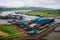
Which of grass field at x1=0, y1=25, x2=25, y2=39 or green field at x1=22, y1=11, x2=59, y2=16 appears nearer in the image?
grass field at x1=0, y1=25, x2=25, y2=39

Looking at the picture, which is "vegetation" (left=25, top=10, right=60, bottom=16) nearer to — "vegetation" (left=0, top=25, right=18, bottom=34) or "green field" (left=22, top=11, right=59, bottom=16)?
"green field" (left=22, top=11, right=59, bottom=16)

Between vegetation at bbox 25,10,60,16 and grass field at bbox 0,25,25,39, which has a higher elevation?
vegetation at bbox 25,10,60,16

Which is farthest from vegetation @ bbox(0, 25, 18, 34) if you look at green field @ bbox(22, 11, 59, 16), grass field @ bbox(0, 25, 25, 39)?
green field @ bbox(22, 11, 59, 16)

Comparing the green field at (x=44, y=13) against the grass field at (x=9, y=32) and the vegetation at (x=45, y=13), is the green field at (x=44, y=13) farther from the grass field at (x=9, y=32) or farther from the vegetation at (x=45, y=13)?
the grass field at (x=9, y=32)

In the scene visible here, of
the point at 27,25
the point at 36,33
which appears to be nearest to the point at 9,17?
the point at 27,25

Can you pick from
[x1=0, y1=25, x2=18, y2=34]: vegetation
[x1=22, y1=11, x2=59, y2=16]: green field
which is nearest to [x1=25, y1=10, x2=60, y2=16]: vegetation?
[x1=22, y1=11, x2=59, y2=16]: green field

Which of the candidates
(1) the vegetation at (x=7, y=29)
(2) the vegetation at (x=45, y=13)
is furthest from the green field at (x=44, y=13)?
(1) the vegetation at (x=7, y=29)

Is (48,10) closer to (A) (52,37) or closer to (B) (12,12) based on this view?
(A) (52,37)

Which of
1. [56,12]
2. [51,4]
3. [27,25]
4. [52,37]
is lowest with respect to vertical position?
[52,37]

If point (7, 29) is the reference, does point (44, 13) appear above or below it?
above

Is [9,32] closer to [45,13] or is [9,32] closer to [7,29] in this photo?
[7,29]

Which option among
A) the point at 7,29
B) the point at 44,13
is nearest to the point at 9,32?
the point at 7,29
